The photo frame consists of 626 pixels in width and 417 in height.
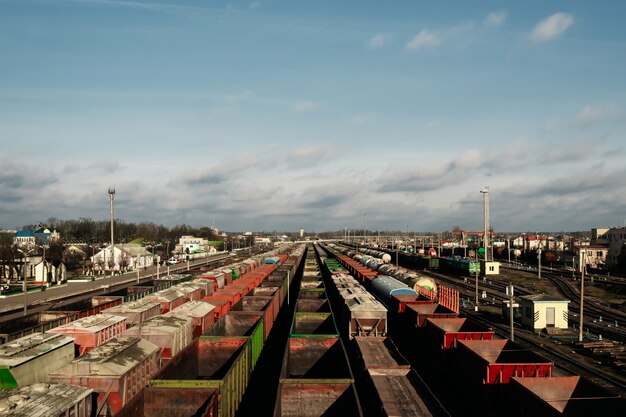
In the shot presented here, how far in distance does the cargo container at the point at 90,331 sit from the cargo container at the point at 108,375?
164 inches

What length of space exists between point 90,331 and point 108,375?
6.75 m

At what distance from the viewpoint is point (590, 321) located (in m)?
40.0

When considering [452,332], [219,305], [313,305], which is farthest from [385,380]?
[219,305]

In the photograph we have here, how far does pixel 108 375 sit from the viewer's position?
14.9 metres

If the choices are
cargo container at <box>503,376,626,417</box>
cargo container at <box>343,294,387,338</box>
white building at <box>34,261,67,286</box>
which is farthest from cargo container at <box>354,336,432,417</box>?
white building at <box>34,261,67,286</box>

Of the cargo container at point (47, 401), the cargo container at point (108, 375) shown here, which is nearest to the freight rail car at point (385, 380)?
the cargo container at point (108, 375)

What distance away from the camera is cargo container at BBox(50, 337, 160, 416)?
14.7 meters

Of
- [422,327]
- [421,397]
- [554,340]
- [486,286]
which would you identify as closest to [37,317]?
[422,327]

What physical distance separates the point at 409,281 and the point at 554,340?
13.3 metres

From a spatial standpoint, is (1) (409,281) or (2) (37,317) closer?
(2) (37,317)

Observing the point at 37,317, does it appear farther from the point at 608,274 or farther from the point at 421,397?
the point at 608,274

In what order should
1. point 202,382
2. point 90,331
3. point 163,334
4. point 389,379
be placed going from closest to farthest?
point 202,382 → point 389,379 → point 163,334 → point 90,331

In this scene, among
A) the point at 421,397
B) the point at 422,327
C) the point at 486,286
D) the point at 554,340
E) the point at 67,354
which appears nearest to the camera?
the point at 421,397

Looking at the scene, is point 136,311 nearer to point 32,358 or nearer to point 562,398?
point 32,358
